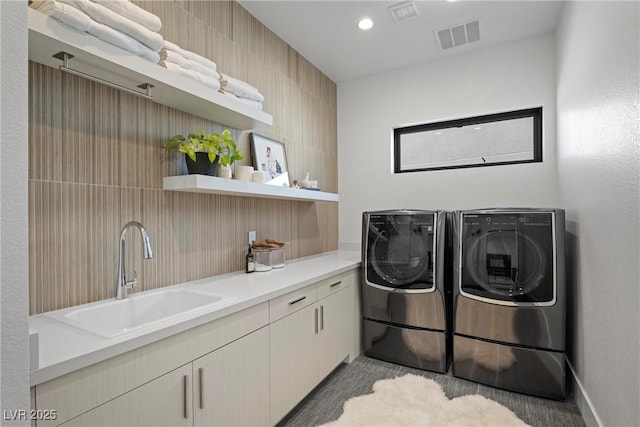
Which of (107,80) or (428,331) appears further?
(428,331)

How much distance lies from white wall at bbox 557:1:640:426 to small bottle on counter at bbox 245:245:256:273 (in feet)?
6.50

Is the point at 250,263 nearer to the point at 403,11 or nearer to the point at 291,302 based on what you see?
the point at 291,302

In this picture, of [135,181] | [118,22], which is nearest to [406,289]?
[135,181]

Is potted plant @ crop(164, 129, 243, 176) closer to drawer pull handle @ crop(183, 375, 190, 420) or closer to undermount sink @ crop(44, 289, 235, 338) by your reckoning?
undermount sink @ crop(44, 289, 235, 338)

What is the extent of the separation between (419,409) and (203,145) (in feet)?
6.65

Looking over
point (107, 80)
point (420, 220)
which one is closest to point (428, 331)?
point (420, 220)

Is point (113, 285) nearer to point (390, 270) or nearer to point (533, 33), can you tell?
point (390, 270)

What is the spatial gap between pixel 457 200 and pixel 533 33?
1557 millimetres

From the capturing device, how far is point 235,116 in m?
2.09

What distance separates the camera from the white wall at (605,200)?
1239mm

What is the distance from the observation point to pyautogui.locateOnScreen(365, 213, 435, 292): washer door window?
2.53 m

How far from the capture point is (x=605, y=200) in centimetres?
156

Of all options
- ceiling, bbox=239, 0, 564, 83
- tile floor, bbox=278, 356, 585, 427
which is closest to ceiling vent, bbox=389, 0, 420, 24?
ceiling, bbox=239, 0, 564, 83

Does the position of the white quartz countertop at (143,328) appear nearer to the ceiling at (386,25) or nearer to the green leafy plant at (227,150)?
the green leafy plant at (227,150)
